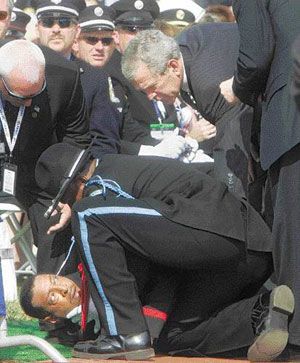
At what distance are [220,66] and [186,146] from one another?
580 mm

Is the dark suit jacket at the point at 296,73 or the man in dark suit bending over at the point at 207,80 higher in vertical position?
the dark suit jacket at the point at 296,73

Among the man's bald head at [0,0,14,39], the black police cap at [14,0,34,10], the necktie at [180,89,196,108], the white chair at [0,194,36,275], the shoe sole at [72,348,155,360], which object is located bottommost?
the white chair at [0,194,36,275]

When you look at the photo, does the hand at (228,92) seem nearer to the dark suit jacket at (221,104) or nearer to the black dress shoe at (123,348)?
the dark suit jacket at (221,104)

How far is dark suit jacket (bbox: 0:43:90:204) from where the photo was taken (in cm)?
675

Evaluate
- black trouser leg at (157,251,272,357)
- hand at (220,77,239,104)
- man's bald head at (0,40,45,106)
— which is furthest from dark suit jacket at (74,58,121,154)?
black trouser leg at (157,251,272,357)

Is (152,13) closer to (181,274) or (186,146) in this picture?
(186,146)

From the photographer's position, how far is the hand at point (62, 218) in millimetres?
6395

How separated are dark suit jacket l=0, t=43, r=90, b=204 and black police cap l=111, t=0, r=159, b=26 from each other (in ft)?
4.97

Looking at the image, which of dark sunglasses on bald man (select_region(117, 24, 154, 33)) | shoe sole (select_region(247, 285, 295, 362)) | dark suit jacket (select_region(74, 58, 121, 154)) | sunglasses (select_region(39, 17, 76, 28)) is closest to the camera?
shoe sole (select_region(247, 285, 295, 362))

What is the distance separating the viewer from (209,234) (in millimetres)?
5863

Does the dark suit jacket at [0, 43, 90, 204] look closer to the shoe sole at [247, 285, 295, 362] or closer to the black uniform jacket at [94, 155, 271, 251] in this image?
the black uniform jacket at [94, 155, 271, 251]

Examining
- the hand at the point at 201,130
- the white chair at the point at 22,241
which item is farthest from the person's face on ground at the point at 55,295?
the white chair at the point at 22,241

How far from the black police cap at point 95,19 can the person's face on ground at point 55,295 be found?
2.56 m

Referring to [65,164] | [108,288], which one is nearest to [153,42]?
[65,164]
